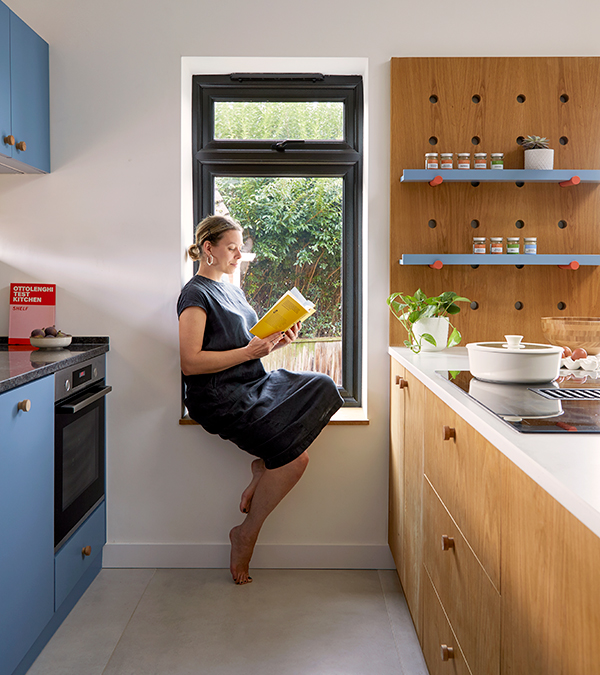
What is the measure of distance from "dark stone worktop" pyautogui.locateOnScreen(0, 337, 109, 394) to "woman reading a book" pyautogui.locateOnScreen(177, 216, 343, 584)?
407 millimetres

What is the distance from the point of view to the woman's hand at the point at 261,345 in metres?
2.18

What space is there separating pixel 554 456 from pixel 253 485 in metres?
1.71

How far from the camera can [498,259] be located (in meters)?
2.32

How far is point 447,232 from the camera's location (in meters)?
2.45

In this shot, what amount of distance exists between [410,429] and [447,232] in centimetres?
92

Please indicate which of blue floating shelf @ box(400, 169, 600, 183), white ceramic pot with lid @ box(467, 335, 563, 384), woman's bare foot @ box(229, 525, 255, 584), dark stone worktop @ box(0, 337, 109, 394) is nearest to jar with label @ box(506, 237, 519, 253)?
blue floating shelf @ box(400, 169, 600, 183)

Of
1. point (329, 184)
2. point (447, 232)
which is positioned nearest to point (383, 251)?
point (447, 232)

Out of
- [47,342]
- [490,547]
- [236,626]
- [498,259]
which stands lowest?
[236,626]

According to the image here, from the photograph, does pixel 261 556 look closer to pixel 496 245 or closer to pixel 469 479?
pixel 469 479

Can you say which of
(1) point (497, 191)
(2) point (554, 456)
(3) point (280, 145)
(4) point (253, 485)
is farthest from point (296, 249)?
(2) point (554, 456)

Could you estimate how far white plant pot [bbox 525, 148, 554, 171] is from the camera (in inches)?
91.1

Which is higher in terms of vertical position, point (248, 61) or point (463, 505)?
point (248, 61)

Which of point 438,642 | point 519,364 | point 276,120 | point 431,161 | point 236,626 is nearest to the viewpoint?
point 519,364

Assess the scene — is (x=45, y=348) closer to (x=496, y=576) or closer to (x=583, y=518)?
(x=496, y=576)
